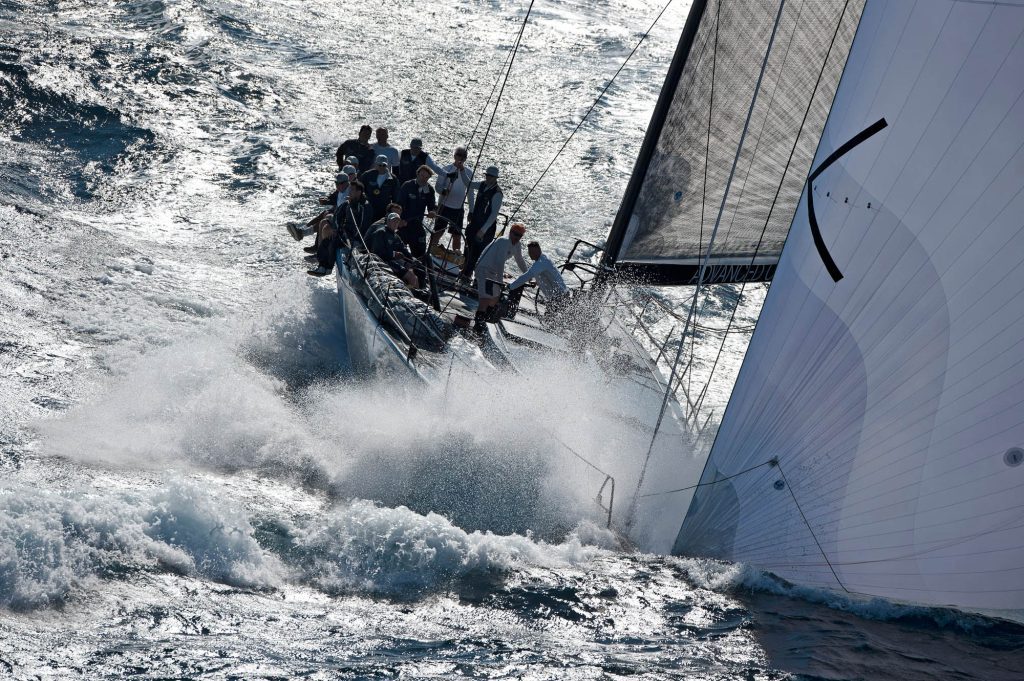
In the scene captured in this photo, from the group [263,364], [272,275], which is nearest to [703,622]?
[263,364]

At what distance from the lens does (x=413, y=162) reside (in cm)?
1246

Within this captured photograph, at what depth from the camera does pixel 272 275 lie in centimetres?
1299

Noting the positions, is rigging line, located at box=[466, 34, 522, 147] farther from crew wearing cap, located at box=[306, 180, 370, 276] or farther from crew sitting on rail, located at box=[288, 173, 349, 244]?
crew wearing cap, located at box=[306, 180, 370, 276]

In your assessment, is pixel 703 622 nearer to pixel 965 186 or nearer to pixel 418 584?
pixel 418 584

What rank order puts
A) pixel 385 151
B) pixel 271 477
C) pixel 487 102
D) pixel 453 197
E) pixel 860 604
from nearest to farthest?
1. pixel 860 604
2. pixel 271 477
3. pixel 453 197
4. pixel 385 151
5. pixel 487 102

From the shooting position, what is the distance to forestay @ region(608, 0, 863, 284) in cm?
922

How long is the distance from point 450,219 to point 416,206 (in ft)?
2.19

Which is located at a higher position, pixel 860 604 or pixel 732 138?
pixel 732 138

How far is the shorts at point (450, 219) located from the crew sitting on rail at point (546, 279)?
217cm

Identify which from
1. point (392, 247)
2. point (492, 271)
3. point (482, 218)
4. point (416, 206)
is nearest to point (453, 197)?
point (416, 206)

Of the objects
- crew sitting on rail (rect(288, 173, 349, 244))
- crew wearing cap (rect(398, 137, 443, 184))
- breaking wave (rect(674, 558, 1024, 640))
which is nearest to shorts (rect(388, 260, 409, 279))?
crew sitting on rail (rect(288, 173, 349, 244))

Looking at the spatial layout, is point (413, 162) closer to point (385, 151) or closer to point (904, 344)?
point (385, 151)

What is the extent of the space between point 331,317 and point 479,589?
19.0 ft

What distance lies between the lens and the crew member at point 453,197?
11.8 metres
